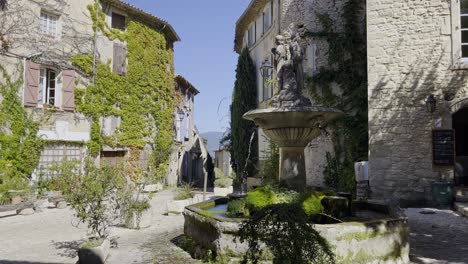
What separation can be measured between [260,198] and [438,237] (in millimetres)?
3211

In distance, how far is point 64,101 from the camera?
14328mm

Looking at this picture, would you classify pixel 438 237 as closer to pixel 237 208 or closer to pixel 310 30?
pixel 237 208

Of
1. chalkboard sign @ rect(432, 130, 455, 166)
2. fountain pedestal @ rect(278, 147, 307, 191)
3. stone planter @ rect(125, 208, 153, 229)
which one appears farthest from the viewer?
chalkboard sign @ rect(432, 130, 455, 166)

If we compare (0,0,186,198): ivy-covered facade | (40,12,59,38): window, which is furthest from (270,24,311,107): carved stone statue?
(40,12,59,38): window

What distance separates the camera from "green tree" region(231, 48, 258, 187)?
63.6 feet

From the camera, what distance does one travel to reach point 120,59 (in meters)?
17.1

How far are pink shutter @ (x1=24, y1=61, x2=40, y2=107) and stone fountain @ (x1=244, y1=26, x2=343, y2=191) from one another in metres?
10.2

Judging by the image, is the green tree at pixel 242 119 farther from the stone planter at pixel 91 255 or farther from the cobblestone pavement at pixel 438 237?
the stone planter at pixel 91 255

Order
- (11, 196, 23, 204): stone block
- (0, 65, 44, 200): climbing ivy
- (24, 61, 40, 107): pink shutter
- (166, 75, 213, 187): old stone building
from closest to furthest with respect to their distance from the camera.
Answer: (11, 196, 23, 204): stone block → (0, 65, 44, 200): climbing ivy → (24, 61, 40, 107): pink shutter → (166, 75, 213, 187): old stone building

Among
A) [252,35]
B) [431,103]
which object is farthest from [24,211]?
[252,35]

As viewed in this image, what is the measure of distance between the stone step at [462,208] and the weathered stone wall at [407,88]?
942 millimetres

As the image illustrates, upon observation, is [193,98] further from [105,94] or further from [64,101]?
[64,101]

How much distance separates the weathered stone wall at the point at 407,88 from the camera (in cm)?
965

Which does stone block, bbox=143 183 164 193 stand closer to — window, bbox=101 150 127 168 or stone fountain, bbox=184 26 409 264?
window, bbox=101 150 127 168
